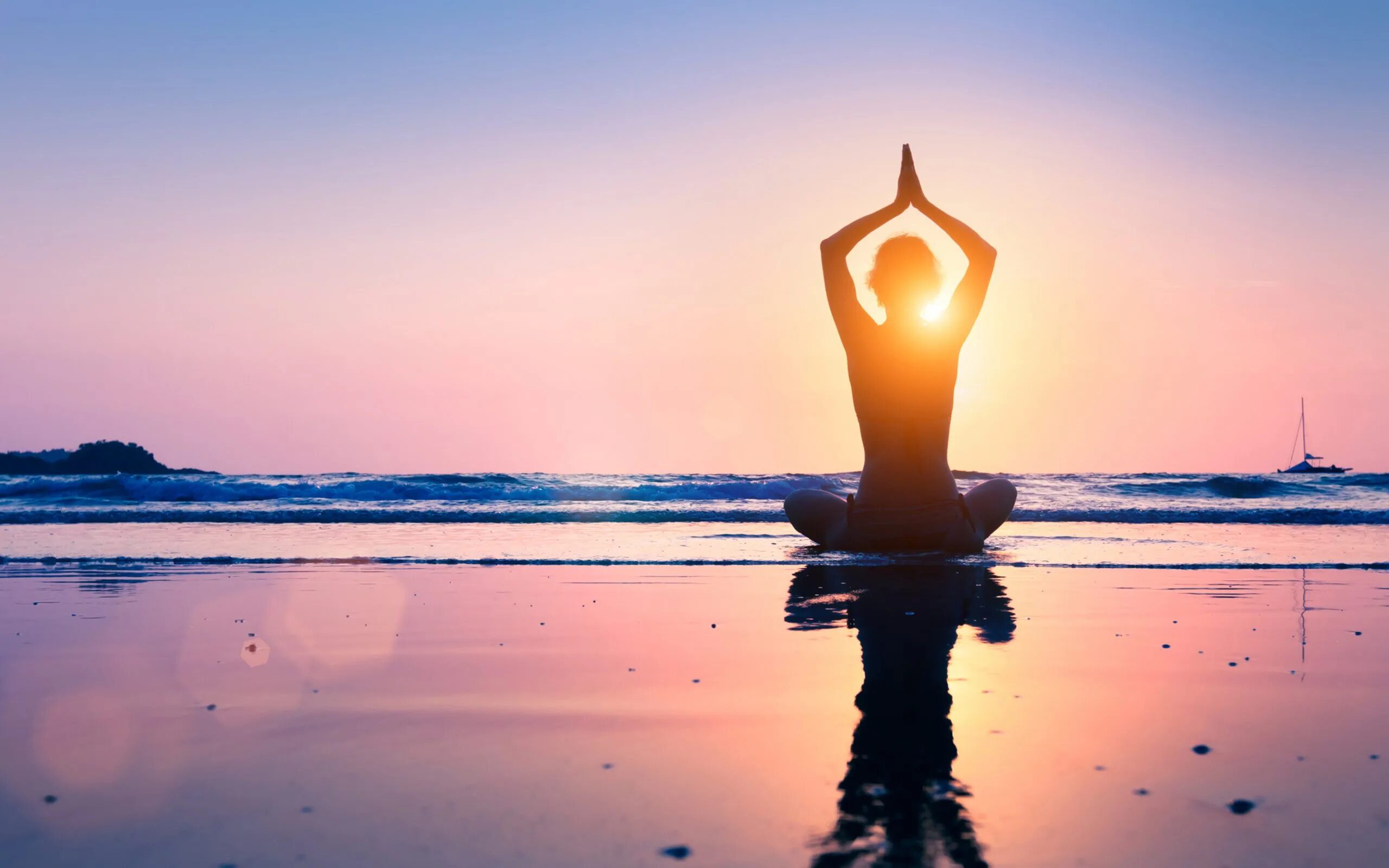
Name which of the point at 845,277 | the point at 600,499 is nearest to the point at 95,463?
the point at 600,499

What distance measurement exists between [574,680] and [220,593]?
3.50m

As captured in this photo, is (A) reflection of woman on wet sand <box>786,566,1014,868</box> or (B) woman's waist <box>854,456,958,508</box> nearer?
(A) reflection of woman on wet sand <box>786,566,1014,868</box>

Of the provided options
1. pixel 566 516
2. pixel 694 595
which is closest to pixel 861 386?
pixel 694 595

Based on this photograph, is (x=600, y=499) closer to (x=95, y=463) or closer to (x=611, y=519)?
(x=611, y=519)

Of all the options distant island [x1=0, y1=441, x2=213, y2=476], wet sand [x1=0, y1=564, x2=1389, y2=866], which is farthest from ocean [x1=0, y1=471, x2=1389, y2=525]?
wet sand [x1=0, y1=564, x2=1389, y2=866]

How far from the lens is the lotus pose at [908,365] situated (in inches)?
256

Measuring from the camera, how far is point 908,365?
6531 millimetres

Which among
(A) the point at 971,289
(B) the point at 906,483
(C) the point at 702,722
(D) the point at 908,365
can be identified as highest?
(A) the point at 971,289

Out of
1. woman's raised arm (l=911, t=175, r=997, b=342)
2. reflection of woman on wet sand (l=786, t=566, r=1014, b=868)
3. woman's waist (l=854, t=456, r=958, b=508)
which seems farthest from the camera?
woman's waist (l=854, t=456, r=958, b=508)

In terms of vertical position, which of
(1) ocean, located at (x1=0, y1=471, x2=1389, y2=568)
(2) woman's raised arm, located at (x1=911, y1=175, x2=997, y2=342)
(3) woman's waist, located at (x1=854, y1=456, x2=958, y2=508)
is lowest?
(1) ocean, located at (x1=0, y1=471, x2=1389, y2=568)

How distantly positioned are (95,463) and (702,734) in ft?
123

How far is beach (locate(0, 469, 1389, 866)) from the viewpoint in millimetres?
1743

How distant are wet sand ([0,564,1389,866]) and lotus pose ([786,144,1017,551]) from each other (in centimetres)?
189

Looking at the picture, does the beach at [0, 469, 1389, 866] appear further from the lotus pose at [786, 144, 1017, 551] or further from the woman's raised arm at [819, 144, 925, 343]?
the woman's raised arm at [819, 144, 925, 343]
